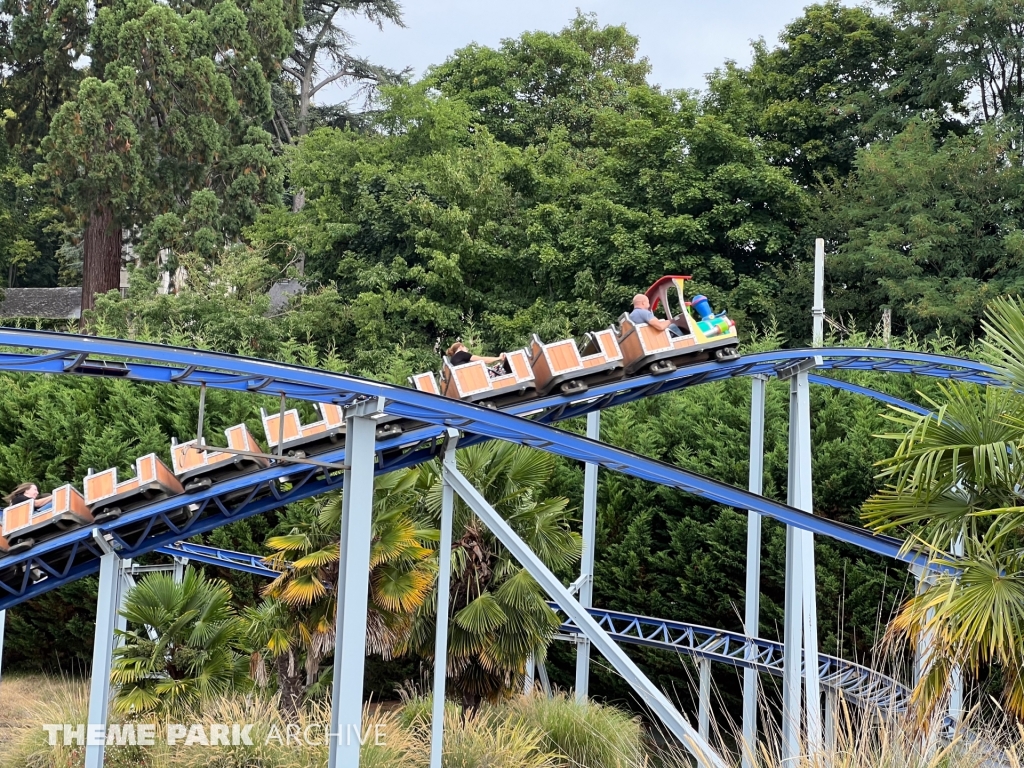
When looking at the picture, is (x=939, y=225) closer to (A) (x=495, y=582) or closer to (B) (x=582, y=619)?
(A) (x=495, y=582)

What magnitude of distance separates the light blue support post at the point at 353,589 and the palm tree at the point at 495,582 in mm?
3572

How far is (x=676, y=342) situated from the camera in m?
11.8

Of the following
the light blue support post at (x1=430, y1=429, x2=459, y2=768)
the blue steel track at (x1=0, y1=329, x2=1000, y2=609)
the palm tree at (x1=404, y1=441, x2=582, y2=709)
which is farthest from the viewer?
the palm tree at (x1=404, y1=441, x2=582, y2=709)

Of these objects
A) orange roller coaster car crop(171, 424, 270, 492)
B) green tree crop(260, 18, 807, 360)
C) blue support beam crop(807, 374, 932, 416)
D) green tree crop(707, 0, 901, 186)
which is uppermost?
green tree crop(707, 0, 901, 186)

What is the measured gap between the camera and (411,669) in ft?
57.8

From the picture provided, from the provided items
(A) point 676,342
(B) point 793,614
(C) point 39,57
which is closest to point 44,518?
(A) point 676,342

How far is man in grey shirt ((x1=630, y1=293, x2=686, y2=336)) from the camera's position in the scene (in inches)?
461

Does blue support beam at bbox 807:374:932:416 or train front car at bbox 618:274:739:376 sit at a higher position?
train front car at bbox 618:274:739:376

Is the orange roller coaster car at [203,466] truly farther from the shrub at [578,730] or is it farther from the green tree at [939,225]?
the green tree at [939,225]

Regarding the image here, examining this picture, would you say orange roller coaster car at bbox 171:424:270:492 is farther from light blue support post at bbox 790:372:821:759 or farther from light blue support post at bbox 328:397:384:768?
light blue support post at bbox 790:372:821:759

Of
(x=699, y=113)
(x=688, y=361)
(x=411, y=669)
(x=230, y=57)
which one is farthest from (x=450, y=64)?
(x=688, y=361)

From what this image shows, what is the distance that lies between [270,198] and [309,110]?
10.1 meters

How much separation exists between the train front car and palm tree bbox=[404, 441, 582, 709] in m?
1.38

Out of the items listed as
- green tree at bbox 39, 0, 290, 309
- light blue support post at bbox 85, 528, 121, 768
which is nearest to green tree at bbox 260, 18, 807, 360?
A: green tree at bbox 39, 0, 290, 309
